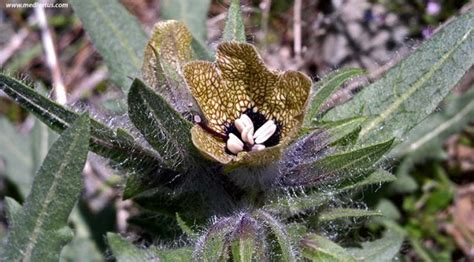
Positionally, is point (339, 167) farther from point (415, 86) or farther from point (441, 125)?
point (441, 125)

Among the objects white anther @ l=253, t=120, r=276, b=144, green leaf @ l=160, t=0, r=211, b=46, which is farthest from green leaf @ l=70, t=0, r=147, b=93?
white anther @ l=253, t=120, r=276, b=144

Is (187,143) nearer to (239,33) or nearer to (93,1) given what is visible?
(239,33)

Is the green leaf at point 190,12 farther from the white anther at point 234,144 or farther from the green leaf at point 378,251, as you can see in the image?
the white anther at point 234,144

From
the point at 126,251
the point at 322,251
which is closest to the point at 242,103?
the point at 322,251

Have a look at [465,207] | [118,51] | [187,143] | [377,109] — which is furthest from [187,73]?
[465,207]

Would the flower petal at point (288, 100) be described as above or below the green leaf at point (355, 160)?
above

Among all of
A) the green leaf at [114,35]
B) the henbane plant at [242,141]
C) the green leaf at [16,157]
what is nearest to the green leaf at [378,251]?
the henbane plant at [242,141]
